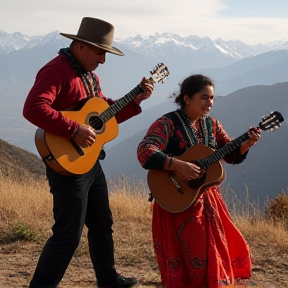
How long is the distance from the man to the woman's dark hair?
0.61 metres

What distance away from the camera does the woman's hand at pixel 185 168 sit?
3.43m

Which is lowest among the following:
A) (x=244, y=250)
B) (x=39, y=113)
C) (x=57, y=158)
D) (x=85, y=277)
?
(x=85, y=277)

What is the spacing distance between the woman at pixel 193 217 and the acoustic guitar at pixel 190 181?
2.6 inches

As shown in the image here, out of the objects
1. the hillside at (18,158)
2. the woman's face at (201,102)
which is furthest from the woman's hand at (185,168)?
the hillside at (18,158)

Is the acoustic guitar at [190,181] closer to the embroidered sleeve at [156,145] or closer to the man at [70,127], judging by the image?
the embroidered sleeve at [156,145]

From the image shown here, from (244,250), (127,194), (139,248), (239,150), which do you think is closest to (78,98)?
(239,150)

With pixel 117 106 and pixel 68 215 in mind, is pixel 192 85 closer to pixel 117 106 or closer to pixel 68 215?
pixel 117 106

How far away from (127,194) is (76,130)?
4838mm

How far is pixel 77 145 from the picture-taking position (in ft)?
10.8

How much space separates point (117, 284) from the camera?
378 centimetres

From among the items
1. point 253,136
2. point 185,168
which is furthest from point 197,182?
point 253,136

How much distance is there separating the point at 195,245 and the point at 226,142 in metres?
0.84

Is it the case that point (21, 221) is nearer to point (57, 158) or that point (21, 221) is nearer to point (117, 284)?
point (117, 284)

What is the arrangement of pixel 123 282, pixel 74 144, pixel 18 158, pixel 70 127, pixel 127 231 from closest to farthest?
pixel 70 127 < pixel 74 144 < pixel 123 282 < pixel 127 231 < pixel 18 158
